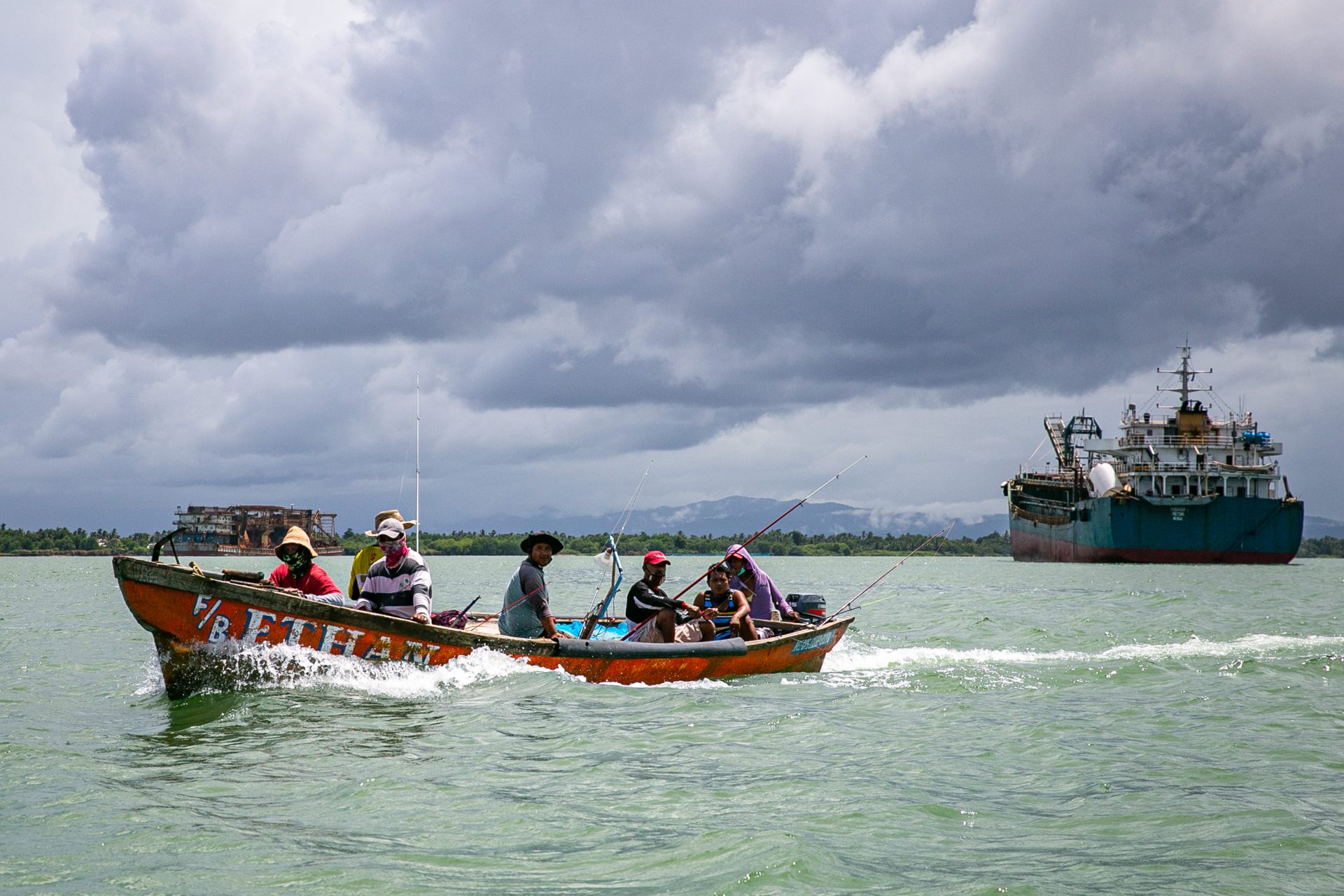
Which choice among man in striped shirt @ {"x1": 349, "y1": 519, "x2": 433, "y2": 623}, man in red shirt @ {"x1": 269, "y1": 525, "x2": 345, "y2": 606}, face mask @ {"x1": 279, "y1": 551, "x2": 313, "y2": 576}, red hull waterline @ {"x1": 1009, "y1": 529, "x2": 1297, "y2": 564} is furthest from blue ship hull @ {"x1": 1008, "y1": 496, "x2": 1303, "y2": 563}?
face mask @ {"x1": 279, "y1": 551, "x2": 313, "y2": 576}

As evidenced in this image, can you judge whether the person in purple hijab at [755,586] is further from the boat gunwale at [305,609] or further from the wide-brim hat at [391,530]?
the wide-brim hat at [391,530]

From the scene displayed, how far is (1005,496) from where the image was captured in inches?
3063

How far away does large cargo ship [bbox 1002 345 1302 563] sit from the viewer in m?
54.8

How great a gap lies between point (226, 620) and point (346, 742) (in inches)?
89.1

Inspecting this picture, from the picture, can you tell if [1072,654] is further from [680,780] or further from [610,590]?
[680,780]

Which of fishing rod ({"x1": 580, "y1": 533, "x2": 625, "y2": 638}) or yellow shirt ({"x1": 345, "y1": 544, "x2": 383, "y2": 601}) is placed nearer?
yellow shirt ({"x1": 345, "y1": 544, "x2": 383, "y2": 601})

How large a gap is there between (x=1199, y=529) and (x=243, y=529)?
9417cm

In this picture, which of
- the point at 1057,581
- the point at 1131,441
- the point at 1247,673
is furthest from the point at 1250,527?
the point at 1247,673

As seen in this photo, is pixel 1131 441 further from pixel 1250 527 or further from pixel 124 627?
pixel 124 627

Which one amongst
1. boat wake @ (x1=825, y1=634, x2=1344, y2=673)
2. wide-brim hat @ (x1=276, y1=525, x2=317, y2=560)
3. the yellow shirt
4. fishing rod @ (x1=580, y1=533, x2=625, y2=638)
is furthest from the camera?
boat wake @ (x1=825, y1=634, x2=1344, y2=673)

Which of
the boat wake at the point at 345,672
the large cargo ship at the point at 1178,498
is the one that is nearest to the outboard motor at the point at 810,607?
the boat wake at the point at 345,672

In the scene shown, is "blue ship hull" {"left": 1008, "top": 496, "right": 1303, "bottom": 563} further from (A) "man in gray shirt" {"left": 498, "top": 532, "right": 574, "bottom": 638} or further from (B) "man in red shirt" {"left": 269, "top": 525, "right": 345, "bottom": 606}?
(B) "man in red shirt" {"left": 269, "top": 525, "right": 345, "bottom": 606}

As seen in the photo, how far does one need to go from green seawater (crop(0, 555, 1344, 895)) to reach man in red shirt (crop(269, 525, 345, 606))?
3.10 ft

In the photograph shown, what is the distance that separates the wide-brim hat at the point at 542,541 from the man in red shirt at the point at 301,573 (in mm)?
2023
